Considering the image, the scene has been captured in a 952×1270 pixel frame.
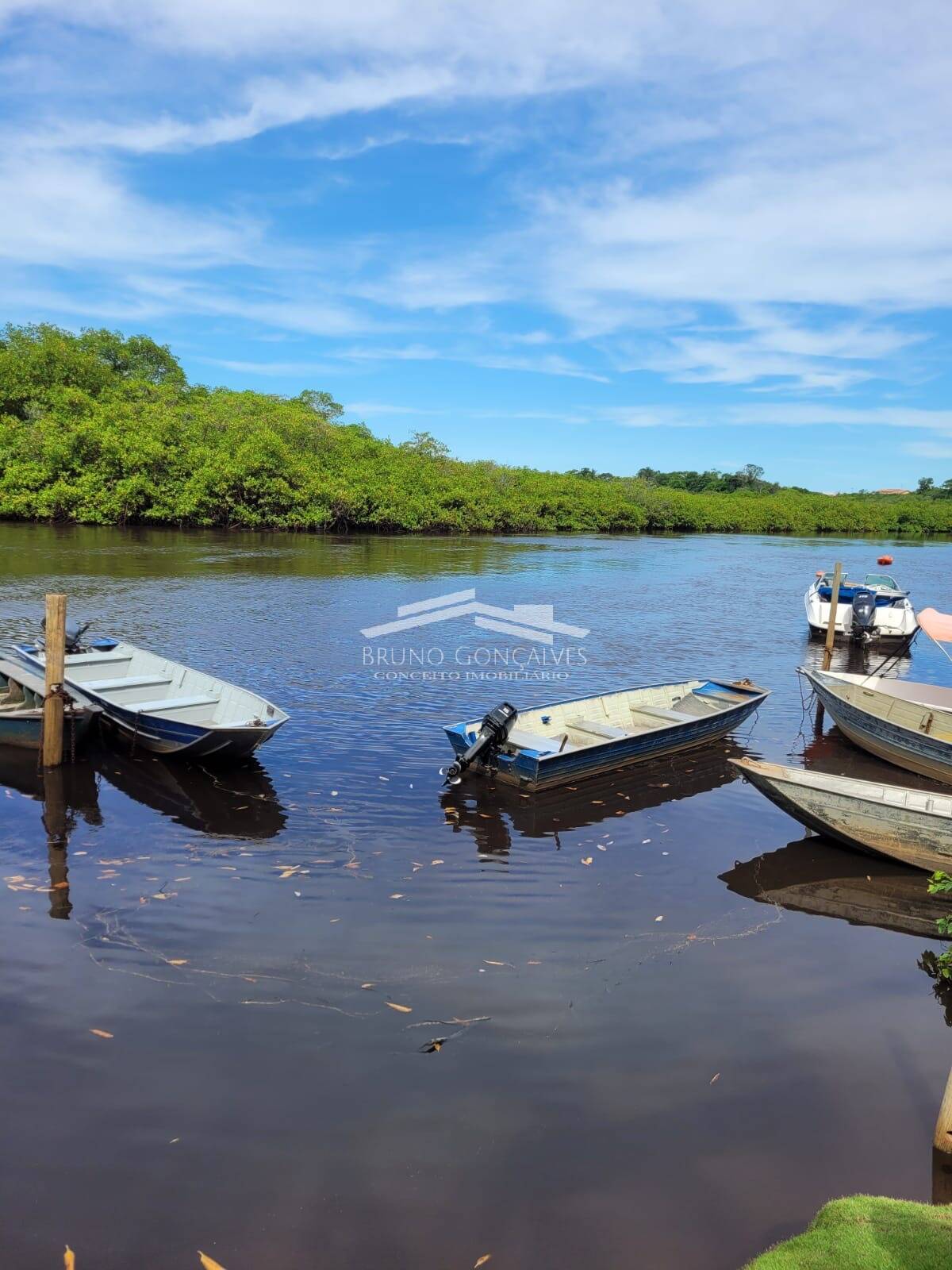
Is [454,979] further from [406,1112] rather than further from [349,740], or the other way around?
[349,740]

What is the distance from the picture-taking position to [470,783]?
1233cm

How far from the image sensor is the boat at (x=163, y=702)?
12094 mm

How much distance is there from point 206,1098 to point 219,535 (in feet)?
190

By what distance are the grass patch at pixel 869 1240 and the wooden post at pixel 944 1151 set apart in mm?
754

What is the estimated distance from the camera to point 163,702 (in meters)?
13.1

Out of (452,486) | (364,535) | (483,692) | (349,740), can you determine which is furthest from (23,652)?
(452,486)

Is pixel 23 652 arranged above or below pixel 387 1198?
above

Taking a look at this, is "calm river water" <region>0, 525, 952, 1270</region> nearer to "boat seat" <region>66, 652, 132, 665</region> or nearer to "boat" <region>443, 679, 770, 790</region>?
"boat" <region>443, 679, 770, 790</region>

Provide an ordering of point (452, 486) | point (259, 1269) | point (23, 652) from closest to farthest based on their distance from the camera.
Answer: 1. point (259, 1269)
2. point (23, 652)
3. point (452, 486)

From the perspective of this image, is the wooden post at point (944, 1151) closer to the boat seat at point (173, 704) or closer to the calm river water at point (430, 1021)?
the calm river water at point (430, 1021)

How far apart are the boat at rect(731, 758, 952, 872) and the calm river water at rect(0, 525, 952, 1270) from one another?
408mm

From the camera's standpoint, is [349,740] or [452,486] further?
[452,486]

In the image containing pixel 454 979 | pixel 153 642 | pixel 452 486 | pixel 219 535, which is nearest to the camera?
pixel 454 979

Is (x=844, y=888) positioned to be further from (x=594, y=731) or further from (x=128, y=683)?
(x=128, y=683)
